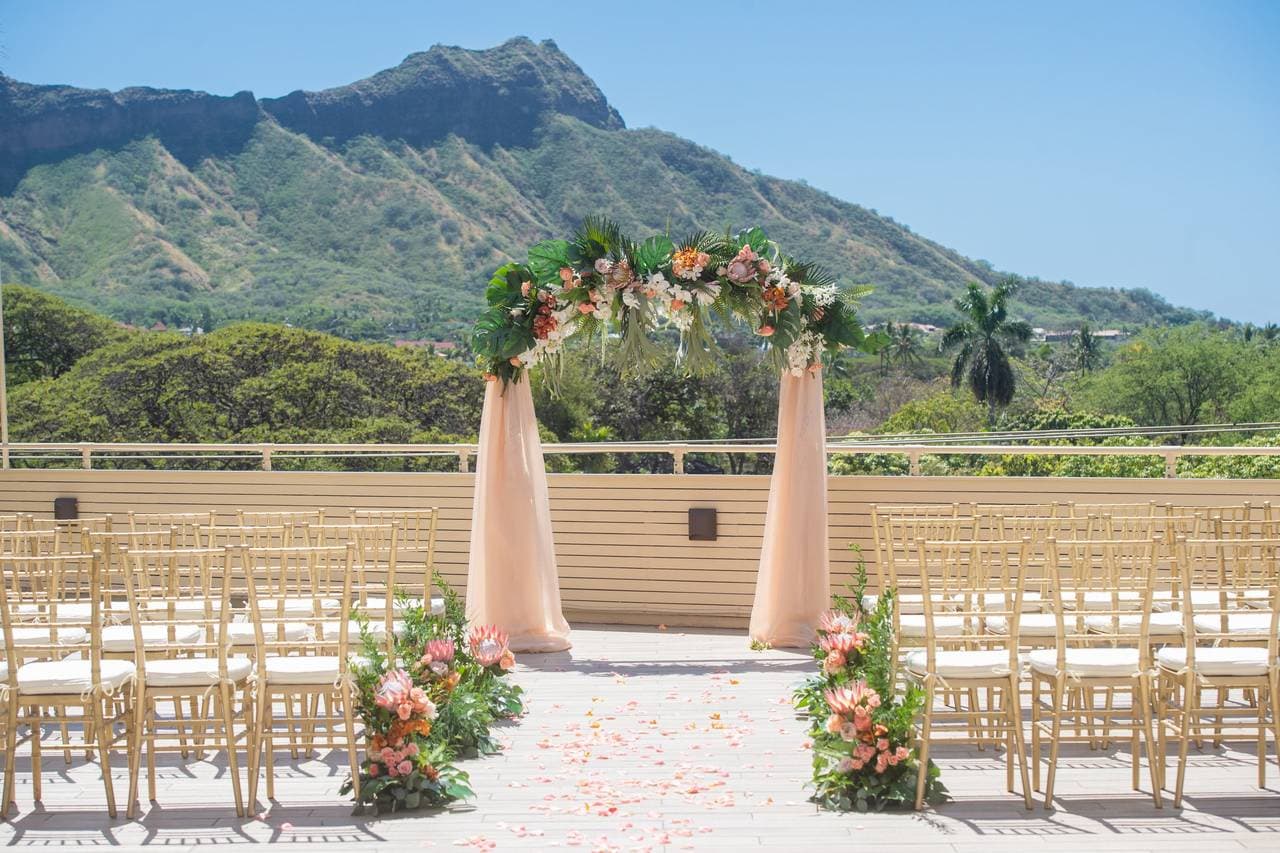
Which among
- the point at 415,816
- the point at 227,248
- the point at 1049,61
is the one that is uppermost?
the point at 1049,61

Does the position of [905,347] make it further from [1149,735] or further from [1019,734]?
[1019,734]

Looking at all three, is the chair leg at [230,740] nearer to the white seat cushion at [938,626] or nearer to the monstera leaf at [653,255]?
the white seat cushion at [938,626]

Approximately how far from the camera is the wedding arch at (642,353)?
7754 millimetres

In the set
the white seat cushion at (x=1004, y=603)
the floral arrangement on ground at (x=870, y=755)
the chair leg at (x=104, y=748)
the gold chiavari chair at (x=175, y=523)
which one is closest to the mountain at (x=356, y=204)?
the gold chiavari chair at (x=175, y=523)

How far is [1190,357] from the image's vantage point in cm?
3991

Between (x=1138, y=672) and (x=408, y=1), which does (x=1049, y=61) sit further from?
(x=1138, y=672)

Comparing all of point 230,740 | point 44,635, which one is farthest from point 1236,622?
point 44,635

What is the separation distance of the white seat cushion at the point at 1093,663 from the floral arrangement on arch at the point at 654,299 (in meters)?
3.44

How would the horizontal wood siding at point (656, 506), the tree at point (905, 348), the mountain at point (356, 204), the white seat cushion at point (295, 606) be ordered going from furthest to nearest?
the tree at point (905, 348) → the mountain at point (356, 204) → the horizontal wood siding at point (656, 506) → the white seat cushion at point (295, 606)

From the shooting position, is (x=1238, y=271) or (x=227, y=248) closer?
(x=1238, y=271)

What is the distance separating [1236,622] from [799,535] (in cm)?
313

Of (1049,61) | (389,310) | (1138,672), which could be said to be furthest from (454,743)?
(1049,61)

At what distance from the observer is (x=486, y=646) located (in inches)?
244

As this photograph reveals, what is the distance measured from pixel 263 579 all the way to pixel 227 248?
40232 millimetres
